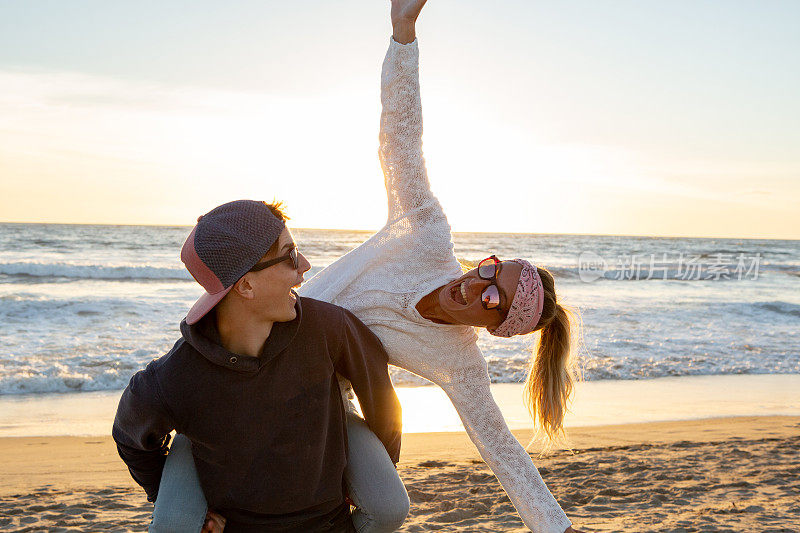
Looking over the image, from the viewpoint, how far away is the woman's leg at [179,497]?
2229 millimetres

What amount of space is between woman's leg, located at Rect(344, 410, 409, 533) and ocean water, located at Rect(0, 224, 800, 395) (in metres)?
1.00

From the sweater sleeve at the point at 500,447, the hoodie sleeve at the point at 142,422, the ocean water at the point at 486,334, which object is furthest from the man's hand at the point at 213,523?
the ocean water at the point at 486,334

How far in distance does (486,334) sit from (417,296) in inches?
355

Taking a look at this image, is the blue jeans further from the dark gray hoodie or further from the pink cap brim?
the pink cap brim

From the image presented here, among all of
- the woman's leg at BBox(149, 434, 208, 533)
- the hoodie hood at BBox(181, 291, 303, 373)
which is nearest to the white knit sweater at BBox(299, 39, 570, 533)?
the hoodie hood at BBox(181, 291, 303, 373)

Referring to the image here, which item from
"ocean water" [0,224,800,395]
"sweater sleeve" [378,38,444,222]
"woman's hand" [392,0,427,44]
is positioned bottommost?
"ocean water" [0,224,800,395]

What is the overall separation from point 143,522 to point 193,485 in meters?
2.16

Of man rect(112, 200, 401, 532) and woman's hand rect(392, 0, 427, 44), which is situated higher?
woman's hand rect(392, 0, 427, 44)

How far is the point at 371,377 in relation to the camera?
8.13 feet

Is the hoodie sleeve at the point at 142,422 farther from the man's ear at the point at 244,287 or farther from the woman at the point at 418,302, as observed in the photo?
the woman at the point at 418,302

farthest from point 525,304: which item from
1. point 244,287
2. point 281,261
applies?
point 244,287

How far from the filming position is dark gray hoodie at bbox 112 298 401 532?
213 cm

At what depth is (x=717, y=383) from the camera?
9.03 meters

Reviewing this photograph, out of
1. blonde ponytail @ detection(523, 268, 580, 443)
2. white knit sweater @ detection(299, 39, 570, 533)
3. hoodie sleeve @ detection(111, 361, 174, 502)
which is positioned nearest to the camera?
hoodie sleeve @ detection(111, 361, 174, 502)
